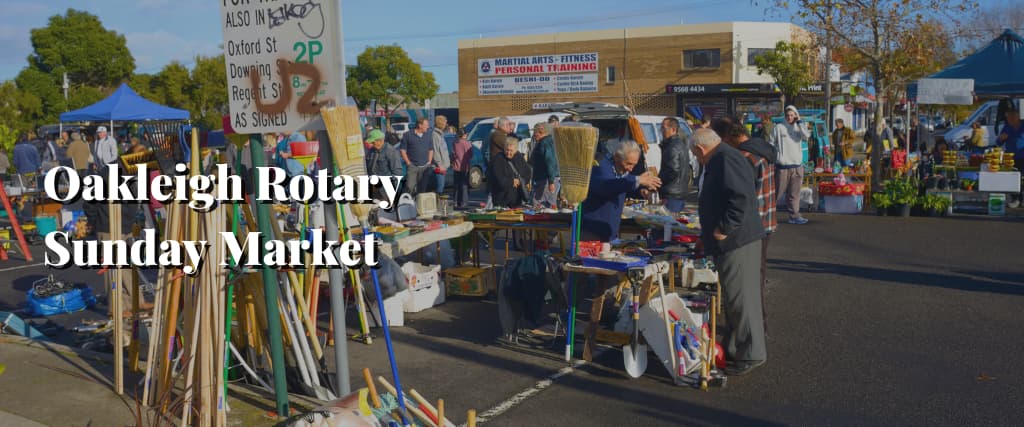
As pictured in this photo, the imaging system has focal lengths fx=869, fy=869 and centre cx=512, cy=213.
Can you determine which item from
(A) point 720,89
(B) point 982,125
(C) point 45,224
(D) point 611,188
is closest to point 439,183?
(C) point 45,224

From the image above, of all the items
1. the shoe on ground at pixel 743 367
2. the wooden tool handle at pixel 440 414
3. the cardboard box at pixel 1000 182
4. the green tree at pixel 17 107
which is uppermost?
the green tree at pixel 17 107

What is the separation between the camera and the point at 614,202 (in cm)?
749

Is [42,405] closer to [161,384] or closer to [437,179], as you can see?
[161,384]

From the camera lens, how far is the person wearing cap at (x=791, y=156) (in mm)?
13633

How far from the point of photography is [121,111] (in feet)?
70.4

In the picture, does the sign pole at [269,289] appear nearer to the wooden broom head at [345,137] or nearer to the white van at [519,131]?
the wooden broom head at [345,137]

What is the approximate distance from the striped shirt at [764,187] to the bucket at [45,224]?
487 inches

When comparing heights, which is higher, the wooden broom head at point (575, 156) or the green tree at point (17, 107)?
the green tree at point (17, 107)

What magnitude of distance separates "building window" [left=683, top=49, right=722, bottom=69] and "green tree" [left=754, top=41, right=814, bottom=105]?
3.60m

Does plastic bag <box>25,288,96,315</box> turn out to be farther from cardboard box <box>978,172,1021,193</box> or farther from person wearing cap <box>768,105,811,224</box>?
cardboard box <box>978,172,1021,193</box>

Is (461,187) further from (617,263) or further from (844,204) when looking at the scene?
(617,263)

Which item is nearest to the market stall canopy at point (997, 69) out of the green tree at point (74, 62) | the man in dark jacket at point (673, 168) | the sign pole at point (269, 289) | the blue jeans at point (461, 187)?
the man in dark jacket at point (673, 168)

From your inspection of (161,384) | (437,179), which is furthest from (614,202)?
(437,179)

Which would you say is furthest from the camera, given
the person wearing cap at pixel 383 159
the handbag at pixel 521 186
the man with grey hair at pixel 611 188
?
the person wearing cap at pixel 383 159
